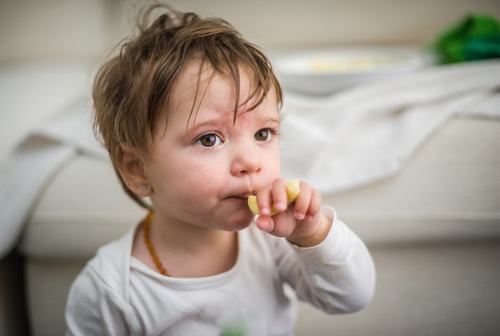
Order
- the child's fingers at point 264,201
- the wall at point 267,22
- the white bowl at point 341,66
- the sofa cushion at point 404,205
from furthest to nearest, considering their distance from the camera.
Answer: the wall at point 267,22, the white bowl at point 341,66, the sofa cushion at point 404,205, the child's fingers at point 264,201

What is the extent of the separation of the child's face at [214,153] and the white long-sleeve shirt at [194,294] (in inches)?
3.6

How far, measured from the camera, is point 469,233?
2.31ft

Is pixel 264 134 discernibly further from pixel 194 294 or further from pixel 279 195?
pixel 194 294

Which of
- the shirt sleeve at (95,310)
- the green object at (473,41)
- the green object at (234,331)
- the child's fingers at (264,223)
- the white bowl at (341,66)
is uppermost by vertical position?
the green object at (473,41)

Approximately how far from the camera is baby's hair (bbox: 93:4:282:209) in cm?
49

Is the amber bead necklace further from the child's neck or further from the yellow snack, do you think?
the yellow snack

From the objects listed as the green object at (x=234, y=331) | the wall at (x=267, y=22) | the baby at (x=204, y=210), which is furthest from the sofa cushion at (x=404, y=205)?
the wall at (x=267, y=22)

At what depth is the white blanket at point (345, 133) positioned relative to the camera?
0.71 m

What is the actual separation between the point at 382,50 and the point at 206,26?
76cm

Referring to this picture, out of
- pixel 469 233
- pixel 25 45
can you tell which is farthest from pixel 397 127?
pixel 25 45

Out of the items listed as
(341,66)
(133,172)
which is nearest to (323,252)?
(133,172)

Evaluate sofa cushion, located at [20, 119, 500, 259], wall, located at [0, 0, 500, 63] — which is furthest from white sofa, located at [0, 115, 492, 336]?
wall, located at [0, 0, 500, 63]

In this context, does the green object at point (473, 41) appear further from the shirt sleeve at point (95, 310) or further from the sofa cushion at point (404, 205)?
the shirt sleeve at point (95, 310)

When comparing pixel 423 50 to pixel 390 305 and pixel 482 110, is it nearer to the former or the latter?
pixel 482 110
